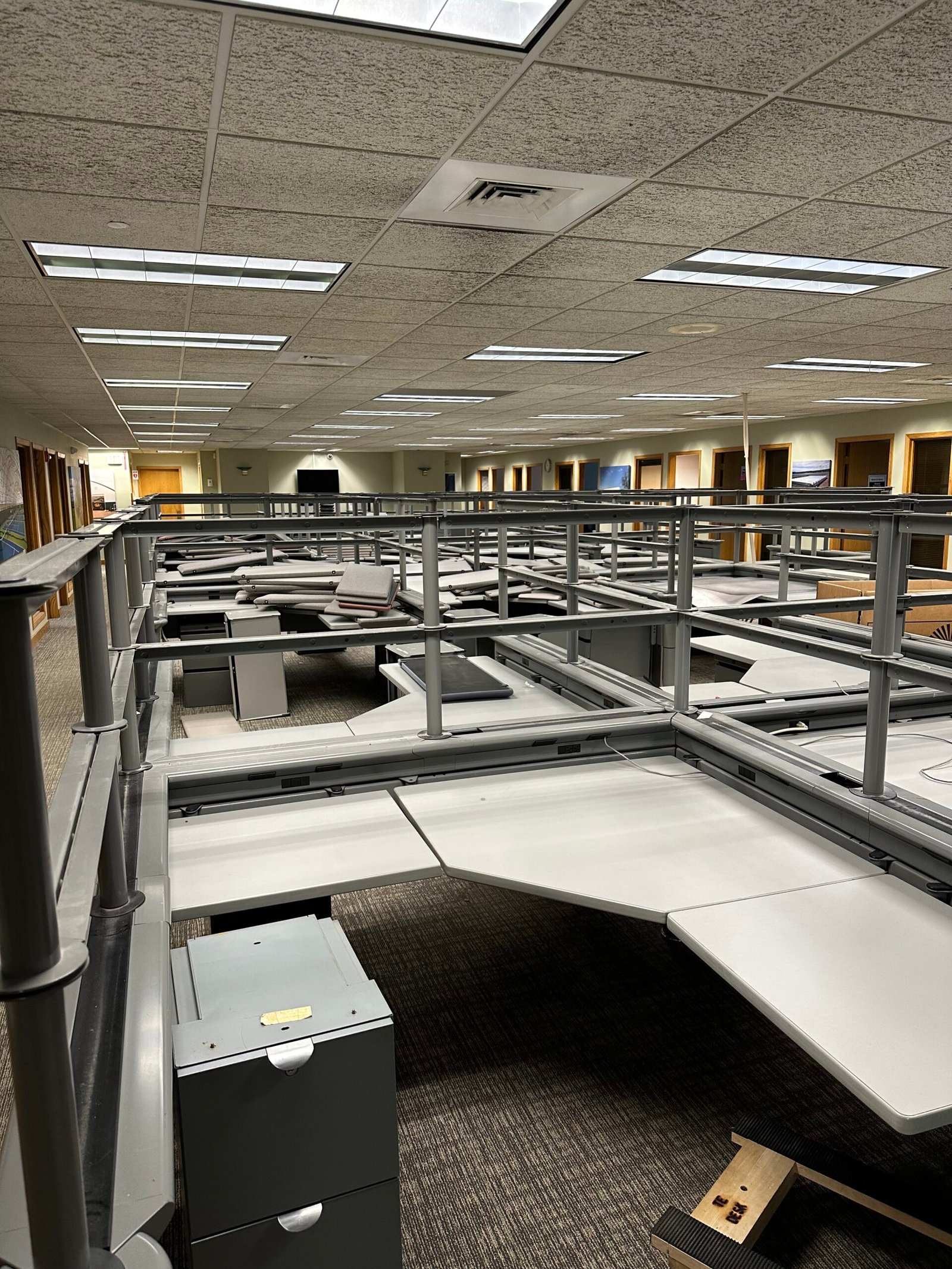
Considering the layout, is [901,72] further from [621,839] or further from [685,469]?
[685,469]

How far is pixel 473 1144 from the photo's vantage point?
180cm

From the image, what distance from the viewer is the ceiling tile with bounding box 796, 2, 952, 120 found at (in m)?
1.93

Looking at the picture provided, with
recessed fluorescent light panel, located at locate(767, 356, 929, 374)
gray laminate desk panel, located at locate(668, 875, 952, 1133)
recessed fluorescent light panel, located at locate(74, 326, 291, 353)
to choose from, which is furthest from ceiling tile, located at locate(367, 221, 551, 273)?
recessed fluorescent light panel, located at locate(767, 356, 929, 374)

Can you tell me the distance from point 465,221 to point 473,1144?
3.00m

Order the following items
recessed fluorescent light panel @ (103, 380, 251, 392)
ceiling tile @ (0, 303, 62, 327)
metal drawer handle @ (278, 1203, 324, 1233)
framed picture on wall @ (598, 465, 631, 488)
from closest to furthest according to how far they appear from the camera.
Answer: metal drawer handle @ (278, 1203, 324, 1233), ceiling tile @ (0, 303, 62, 327), recessed fluorescent light panel @ (103, 380, 251, 392), framed picture on wall @ (598, 465, 631, 488)

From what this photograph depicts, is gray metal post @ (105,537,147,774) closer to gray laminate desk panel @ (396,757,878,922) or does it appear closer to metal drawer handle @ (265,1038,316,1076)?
gray laminate desk panel @ (396,757,878,922)

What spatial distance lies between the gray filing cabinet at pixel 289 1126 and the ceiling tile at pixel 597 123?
7.03ft

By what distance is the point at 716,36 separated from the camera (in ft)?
6.40

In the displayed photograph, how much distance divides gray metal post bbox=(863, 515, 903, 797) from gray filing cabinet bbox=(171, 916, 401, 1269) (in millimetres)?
1159

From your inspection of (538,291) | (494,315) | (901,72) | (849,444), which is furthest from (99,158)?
(849,444)

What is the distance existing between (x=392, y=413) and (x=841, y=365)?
553cm

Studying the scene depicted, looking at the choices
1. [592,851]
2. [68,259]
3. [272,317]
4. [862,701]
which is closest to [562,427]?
[272,317]

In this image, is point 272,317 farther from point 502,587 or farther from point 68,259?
point 502,587

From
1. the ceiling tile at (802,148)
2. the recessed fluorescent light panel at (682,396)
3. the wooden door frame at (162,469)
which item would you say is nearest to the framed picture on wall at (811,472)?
the recessed fluorescent light panel at (682,396)
